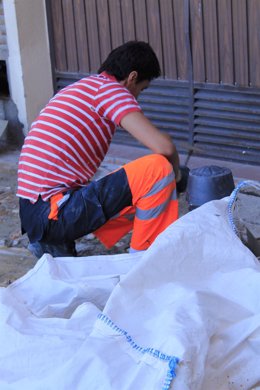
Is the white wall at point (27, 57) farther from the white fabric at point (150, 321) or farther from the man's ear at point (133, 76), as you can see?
the white fabric at point (150, 321)

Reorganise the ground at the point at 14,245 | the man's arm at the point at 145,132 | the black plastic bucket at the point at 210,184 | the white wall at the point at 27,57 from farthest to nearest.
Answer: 1. the white wall at the point at 27,57
2. the ground at the point at 14,245
3. the black plastic bucket at the point at 210,184
4. the man's arm at the point at 145,132

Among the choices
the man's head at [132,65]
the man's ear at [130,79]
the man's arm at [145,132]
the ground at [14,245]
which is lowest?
the ground at [14,245]

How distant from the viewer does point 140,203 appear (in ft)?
11.9

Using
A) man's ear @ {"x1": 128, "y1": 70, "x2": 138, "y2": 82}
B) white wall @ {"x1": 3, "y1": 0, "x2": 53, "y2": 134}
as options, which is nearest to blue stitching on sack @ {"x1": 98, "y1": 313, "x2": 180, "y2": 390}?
man's ear @ {"x1": 128, "y1": 70, "x2": 138, "y2": 82}

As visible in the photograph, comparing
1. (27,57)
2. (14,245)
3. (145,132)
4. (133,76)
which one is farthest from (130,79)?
(27,57)

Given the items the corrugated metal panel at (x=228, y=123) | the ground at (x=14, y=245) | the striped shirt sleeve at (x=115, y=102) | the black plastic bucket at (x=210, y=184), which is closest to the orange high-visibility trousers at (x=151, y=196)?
the striped shirt sleeve at (x=115, y=102)

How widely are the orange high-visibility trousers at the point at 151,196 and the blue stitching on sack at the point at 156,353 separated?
130 cm

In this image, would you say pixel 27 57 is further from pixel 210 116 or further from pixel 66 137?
pixel 66 137

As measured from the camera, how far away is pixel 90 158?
3.82 metres

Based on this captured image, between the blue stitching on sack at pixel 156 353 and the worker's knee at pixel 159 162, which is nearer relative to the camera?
the blue stitching on sack at pixel 156 353

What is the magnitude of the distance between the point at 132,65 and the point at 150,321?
5.27 ft

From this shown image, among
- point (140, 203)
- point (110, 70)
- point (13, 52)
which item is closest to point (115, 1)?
point (13, 52)

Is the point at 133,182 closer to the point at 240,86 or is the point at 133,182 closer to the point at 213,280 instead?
the point at 213,280

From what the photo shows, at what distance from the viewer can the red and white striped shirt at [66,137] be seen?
3654 mm
